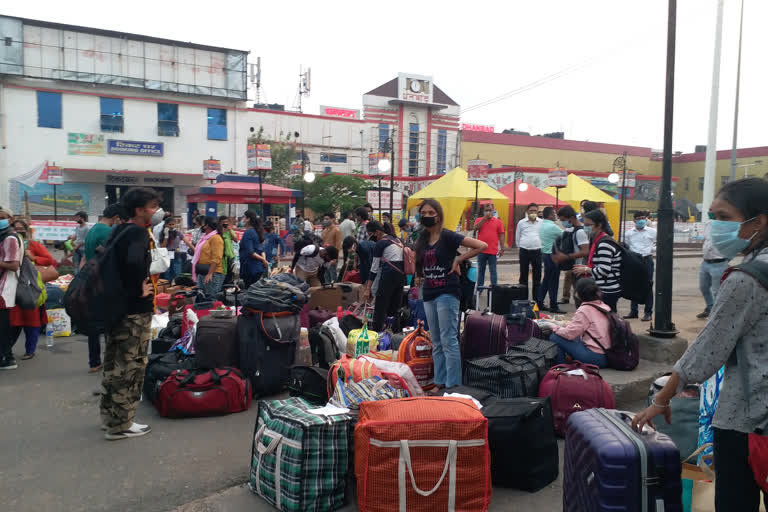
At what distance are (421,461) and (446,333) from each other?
1.97m

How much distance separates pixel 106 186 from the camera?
103 ft

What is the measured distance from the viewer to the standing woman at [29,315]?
275 inches

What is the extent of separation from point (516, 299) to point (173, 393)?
17.3 ft

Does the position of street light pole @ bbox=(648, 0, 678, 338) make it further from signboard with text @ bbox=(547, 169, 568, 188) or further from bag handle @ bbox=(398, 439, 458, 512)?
signboard with text @ bbox=(547, 169, 568, 188)

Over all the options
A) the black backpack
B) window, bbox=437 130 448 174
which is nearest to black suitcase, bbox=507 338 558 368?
the black backpack

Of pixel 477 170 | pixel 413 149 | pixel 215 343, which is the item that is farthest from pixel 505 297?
pixel 413 149

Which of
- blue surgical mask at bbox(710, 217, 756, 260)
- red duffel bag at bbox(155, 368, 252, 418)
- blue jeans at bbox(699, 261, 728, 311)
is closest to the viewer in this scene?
blue surgical mask at bbox(710, 217, 756, 260)

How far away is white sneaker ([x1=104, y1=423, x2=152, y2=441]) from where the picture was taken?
4.66m

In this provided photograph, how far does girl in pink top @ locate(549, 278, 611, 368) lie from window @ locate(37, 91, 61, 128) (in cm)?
3149

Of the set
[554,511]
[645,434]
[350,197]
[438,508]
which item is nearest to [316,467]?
[438,508]

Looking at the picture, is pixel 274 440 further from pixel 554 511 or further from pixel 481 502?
pixel 554 511

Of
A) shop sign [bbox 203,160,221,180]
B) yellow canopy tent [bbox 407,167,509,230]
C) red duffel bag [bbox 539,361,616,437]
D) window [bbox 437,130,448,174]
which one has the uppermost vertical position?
window [bbox 437,130,448,174]

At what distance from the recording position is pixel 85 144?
30.2 metres

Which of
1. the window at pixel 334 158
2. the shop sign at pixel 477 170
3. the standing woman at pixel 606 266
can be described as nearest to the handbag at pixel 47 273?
the standing woman at pixel 606 266
